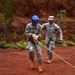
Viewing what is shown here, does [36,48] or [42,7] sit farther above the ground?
[42,7]

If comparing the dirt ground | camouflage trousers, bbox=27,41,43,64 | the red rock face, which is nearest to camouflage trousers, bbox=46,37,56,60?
the dirt ground

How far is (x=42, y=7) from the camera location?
2206 centimetres

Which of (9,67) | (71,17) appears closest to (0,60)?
(9,67)

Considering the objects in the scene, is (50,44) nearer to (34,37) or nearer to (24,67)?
(24,67)

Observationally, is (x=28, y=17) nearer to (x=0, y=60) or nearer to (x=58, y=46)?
(x=58, y=46)

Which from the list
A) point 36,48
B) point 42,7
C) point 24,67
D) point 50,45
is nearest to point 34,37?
point 36,48

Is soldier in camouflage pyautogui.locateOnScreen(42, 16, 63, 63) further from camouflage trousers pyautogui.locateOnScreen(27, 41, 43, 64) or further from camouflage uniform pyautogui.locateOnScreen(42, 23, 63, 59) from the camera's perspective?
camouflage trousers pyautogui.locateOnScreen(27, 41, 43, 64)

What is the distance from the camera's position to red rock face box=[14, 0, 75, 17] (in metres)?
21.1

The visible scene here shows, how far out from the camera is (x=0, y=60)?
11.9m

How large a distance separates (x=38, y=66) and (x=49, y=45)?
4.52 ft

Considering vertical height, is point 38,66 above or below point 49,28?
below

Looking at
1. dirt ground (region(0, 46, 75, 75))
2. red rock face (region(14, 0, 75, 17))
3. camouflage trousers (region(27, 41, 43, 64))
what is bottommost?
dirt ground (region(0, 46, 75, 75))

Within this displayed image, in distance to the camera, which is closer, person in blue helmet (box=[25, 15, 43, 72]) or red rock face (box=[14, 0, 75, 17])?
person in blue helmet (box=[25, 15, 43, 72])

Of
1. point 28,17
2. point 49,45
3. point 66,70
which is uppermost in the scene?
point 28,17
